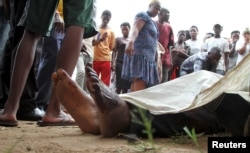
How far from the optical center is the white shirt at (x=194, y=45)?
6.84 metres

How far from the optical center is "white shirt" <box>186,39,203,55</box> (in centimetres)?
684

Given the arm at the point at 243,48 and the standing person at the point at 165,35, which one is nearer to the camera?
the standing person at the point at 165,35

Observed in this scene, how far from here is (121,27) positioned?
6.85 metres

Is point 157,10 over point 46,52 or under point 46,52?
over

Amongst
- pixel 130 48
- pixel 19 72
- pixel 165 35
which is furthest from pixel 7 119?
pixel 165 35

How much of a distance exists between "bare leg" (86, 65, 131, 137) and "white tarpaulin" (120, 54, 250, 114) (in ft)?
0.29

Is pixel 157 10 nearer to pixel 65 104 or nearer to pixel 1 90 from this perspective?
pixel 1 90

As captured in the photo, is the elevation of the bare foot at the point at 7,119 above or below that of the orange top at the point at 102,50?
below

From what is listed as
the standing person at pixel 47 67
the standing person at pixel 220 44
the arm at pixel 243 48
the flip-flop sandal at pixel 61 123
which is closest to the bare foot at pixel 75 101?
the flip-flop sandal at pixel 61 123

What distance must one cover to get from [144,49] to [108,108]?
286 cm

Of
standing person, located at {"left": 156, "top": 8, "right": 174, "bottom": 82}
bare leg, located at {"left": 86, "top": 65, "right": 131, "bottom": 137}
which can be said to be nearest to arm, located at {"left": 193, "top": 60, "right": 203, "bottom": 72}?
standing person, located at {"left": 156, "top": 8, "right": 174, "bottom": 82}

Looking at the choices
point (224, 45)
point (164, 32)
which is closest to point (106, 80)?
point (164, 32)

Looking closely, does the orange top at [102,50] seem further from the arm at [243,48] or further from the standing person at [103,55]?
the arm at [243,48]

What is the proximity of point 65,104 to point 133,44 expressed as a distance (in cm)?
270
